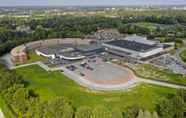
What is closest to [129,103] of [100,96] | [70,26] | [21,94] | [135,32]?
[100,96]

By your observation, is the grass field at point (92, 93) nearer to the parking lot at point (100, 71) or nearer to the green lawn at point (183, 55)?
the parking lot at point (100, 71)

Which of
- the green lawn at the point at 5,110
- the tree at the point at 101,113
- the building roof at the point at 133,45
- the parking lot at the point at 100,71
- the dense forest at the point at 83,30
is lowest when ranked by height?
the green lawn at the point at 5,110

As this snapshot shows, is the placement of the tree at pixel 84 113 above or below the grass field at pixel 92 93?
above

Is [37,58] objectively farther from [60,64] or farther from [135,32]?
[135,32]

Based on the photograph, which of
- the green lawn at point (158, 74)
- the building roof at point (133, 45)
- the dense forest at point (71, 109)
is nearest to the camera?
the dense forest at point (71, 109)

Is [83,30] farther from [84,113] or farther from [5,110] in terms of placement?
[84,113]

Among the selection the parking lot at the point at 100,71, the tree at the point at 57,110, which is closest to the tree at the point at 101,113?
the tree at the point at 57,110

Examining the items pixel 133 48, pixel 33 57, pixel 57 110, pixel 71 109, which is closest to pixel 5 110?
pixel 57 110

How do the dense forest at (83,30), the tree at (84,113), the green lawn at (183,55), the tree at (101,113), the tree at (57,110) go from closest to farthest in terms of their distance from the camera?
1. the tree at (101,113)
2. the tree at (84,113)
3. the tree at (57,110)
4. the green lawn at (183,55)
5. the dense forest at (83,30)

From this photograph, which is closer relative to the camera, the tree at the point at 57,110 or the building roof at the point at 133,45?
the tree at the point at 57,110
